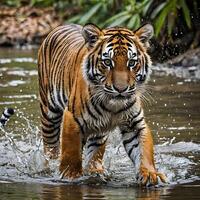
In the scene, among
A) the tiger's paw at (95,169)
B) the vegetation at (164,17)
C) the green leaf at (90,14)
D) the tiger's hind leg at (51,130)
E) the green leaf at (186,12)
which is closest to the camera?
the tiger's paw at (95,169)

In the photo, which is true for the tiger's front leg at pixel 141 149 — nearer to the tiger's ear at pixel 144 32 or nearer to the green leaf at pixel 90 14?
the tiger's ear at pixel 144 32

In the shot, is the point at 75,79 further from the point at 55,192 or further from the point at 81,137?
the point at 55,192

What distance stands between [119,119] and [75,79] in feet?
1.48

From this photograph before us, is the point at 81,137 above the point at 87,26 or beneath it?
beneath

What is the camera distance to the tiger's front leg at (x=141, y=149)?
5.83m

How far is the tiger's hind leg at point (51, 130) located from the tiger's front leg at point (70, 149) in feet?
3.37

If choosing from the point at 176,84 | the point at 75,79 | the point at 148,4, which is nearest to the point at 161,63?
the point at 148,4

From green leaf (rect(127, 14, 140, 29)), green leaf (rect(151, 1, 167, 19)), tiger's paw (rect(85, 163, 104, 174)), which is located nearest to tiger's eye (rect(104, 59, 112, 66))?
tiger's paw (rect(85, 163, 104, 174))

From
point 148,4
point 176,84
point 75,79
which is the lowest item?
point 75,79

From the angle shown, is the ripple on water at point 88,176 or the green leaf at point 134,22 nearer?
the ripple on water at point 88,176

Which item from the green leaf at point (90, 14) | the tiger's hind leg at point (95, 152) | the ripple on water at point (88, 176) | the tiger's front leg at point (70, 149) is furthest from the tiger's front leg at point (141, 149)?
the green leaf at point (90, 14)

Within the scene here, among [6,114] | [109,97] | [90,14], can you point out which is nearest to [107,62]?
[109,97]

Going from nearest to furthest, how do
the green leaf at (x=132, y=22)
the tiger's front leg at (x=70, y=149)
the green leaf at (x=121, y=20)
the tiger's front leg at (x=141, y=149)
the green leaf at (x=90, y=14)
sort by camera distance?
the tiger's front leg at (x=141, y=149) < the tiger's front leg at (x=70, y=149) < the green leaf at (x=132, y=22) < the green leaf at (x=121, y=20) < the green leaf at (x=90, y=14)

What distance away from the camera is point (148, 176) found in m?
5.81
